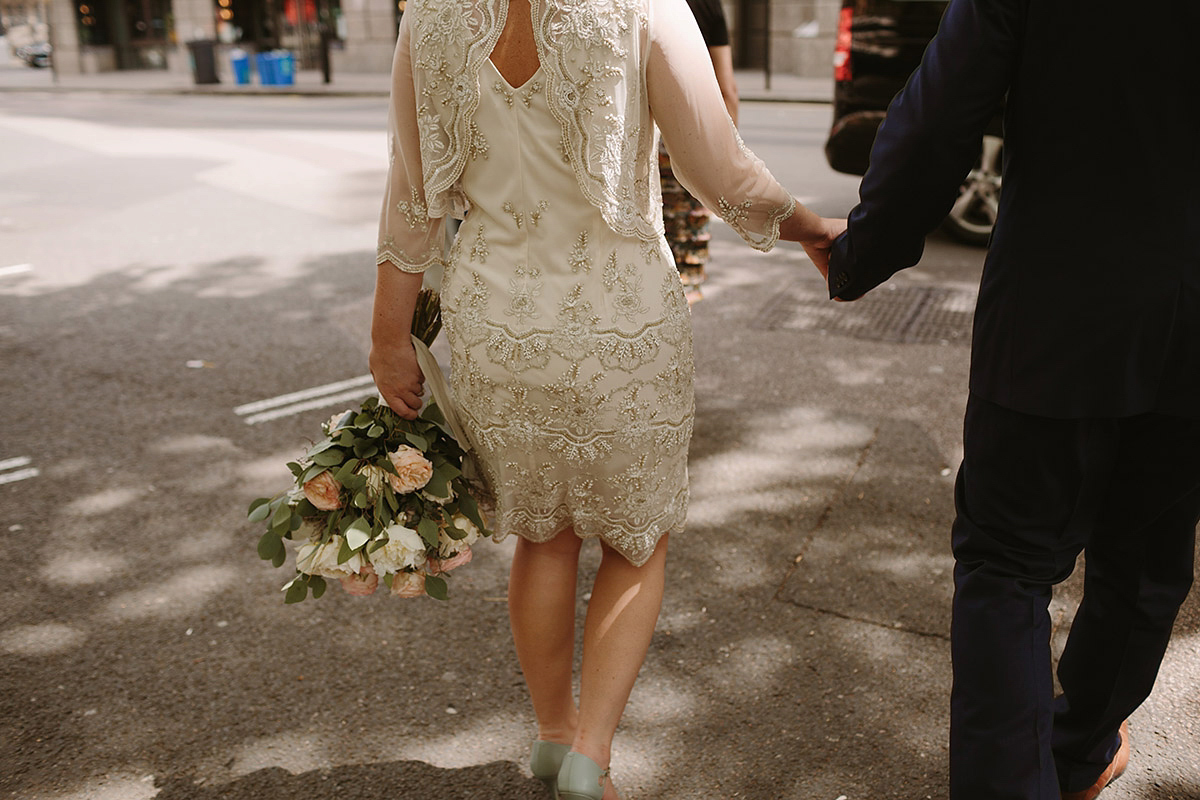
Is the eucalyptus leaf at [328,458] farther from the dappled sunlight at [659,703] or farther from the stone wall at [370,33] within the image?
the stone wall at [370,33]

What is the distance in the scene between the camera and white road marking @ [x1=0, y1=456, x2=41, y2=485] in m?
4.51

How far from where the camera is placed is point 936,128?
6.22 ft

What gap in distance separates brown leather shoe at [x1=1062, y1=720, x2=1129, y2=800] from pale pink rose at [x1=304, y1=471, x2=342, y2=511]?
1.81 m

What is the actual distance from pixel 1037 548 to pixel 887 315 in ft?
15.0

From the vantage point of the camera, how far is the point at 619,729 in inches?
114

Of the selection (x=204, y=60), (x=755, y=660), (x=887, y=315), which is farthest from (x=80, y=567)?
(x=204, y=60)

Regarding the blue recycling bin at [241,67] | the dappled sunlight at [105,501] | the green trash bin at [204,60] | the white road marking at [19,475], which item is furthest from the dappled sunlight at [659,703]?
the green trash bin at [204,60]

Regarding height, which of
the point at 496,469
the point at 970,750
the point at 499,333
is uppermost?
the point at 499,333

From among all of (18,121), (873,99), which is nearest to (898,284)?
(873,99)

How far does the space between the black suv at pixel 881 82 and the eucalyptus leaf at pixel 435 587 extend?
19.6 ft

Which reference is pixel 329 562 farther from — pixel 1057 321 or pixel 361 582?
pixel 1057 321

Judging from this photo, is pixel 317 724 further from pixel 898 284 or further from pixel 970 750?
pixel 898 284

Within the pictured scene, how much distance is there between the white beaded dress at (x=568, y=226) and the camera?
82.4 inches

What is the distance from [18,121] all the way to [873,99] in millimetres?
16966
